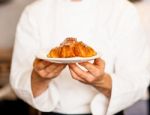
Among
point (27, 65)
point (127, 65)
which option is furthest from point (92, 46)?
point (27, 65)

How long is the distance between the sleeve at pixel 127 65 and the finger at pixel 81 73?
12 cm

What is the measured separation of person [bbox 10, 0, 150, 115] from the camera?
88cm

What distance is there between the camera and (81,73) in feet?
→ 2.44

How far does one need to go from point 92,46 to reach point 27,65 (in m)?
0.22

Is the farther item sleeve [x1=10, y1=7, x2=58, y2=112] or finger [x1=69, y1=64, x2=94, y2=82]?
sleeve [x1=10, y1=7, x2=58, y2=112]

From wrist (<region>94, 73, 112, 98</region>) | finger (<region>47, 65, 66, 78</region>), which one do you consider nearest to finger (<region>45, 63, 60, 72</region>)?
finger (<region>47, 65, 66, 78</region>)

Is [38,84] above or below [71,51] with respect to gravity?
below

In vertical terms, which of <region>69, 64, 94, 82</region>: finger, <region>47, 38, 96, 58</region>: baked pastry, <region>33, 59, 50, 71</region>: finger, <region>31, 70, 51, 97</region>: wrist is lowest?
<region>31, 70, 51, 97</region>: wrist

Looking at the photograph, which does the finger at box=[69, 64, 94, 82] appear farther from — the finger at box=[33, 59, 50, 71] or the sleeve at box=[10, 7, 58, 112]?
the sleeve at box=[10, 7, 58, 112]

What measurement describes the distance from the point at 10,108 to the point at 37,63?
105 cm

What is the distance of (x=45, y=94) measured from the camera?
94 cm

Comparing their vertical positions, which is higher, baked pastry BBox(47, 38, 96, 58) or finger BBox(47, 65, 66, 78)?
baked pastry BBox(47, 38, 96, 58)

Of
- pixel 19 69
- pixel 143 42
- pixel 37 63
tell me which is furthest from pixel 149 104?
pixel 37 63

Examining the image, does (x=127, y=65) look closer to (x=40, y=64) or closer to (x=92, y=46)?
(x=92, y=46)
